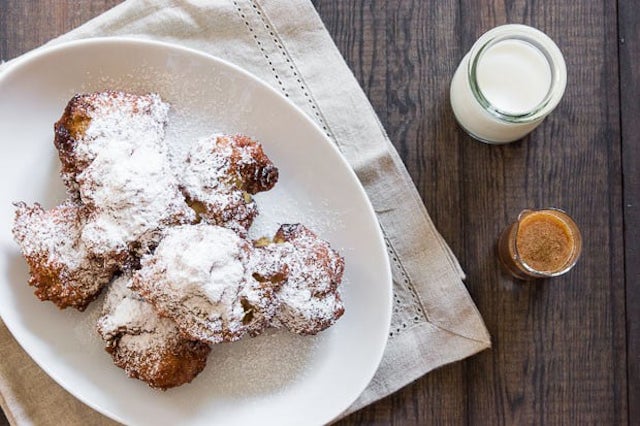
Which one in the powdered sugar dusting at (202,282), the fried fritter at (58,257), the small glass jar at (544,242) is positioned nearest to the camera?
the powdered sugar dusting at (202,282)

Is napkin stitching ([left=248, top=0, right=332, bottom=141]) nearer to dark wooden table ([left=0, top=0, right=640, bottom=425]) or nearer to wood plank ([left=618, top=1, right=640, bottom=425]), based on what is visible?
dark wooden table ([left=0, top=0, right=640, bottom=425])

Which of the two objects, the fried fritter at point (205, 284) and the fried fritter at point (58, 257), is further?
the fried fritter at point (58, 257)

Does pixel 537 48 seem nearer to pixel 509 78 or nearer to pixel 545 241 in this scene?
pixel 509 78

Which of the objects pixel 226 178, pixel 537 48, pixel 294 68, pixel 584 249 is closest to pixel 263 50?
A: pixel 294 68

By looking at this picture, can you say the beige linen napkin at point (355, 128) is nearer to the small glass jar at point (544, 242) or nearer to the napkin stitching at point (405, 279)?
the napkin stitching at point (405, 279)

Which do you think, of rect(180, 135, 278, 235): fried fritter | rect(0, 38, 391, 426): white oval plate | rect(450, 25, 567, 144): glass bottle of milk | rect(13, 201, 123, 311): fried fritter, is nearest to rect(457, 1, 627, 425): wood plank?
rect(450, 25, 567, 144): glass bottle of milk

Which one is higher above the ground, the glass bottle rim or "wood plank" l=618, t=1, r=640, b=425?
the glass bottle rim

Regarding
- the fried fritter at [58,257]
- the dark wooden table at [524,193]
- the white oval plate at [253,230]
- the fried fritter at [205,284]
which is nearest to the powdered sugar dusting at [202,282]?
the fried fritter at [205,284]
